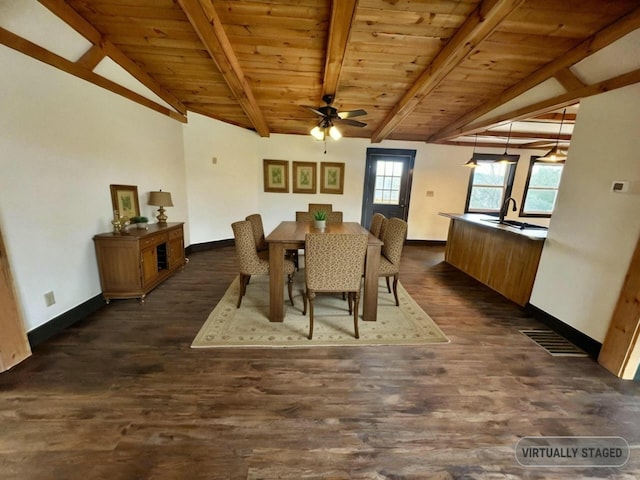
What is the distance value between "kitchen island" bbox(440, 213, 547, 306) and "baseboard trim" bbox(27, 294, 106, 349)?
459 centimetres

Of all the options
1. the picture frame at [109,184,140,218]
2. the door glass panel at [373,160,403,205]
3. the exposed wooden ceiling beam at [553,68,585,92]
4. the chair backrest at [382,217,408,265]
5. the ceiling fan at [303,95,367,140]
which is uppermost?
the exposed wooden ceiling beam at [553,68,585,92]

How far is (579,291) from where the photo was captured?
2.33 metres

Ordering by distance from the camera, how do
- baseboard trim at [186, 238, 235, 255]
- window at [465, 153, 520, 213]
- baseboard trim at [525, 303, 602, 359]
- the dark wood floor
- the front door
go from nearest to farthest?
the dark wood floor
baseboard trim at [525, 303, 602, 359]
baseboard trim at [186, 238, 235, 255]
the front door
window at [465, 153, 520, 213]

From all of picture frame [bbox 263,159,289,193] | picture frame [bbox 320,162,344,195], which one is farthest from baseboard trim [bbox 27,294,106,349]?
picture frame [bbox 320,162,344,195]

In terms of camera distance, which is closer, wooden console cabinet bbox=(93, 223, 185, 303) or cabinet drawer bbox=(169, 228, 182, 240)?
wooden console cabinet bbox=(93, 223, 185, 303)

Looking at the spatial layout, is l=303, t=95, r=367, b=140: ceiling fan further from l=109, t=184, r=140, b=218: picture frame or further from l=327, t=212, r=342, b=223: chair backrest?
l=109, t=184, r=140, b=218: picture frame

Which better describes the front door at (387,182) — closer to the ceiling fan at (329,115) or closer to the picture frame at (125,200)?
the ceiling fan at (329,115)

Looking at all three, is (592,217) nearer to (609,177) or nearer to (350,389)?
(609,177)

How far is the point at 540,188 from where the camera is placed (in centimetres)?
582

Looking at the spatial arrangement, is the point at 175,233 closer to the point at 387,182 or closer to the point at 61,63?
the point at 61,63

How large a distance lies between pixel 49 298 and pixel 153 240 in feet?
3.32

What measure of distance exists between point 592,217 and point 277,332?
296cm

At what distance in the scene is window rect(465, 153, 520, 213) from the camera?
5703 millimetres

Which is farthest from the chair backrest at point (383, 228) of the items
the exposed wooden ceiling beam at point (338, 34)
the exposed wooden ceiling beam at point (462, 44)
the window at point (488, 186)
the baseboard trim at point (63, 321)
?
the window at point (488, 186)
